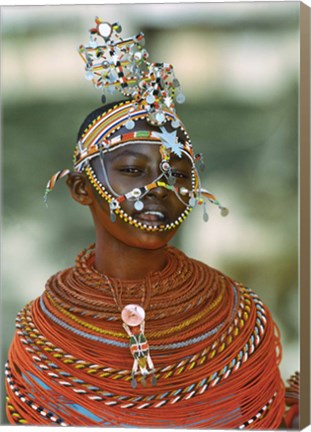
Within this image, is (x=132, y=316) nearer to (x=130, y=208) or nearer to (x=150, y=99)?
(x=130, y=208)

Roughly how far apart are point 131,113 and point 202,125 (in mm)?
330

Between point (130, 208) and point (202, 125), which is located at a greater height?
point (202, 125)

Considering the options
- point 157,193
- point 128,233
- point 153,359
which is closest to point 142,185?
point 157,193

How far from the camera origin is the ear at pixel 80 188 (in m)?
2.59

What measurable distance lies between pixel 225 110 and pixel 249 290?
608mm

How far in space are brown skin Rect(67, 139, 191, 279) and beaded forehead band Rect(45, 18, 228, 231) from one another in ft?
0.06

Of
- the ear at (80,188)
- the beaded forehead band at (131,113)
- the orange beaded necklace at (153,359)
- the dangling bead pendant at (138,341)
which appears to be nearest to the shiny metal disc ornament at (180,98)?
the beaded forehead band at (131,113)

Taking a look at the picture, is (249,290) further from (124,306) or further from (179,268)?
(124,306)

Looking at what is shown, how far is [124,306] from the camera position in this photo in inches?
99.3

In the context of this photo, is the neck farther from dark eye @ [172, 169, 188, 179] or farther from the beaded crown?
the beaded crown

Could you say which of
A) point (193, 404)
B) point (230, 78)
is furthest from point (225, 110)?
point (193, 404)

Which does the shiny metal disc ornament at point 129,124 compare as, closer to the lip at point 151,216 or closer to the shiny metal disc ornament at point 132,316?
the lip at point 151,216

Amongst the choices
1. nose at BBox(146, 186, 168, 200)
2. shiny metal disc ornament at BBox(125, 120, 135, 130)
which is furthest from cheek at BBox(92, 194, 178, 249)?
shiny metal disc ornament at BBox(125, 120, 135, 130)

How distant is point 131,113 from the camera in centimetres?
250
